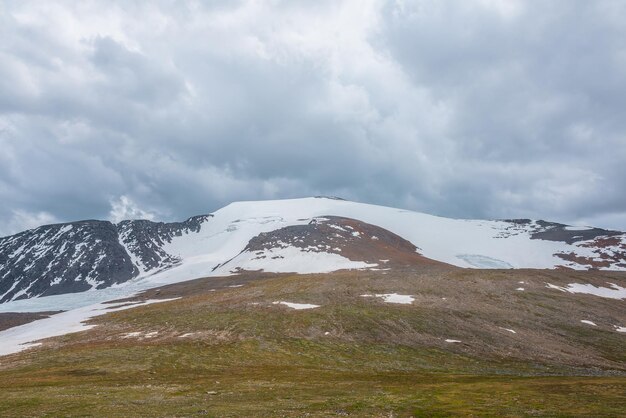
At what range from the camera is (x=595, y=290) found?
12756cm

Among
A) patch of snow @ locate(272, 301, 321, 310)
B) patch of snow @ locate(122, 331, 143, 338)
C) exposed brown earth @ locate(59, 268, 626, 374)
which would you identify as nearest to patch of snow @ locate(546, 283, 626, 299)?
exposed brown earth @ locate(59, 268, 626, 374)

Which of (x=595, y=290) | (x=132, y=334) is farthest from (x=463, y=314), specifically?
(x=132, y=334)

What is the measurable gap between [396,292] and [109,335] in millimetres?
66284

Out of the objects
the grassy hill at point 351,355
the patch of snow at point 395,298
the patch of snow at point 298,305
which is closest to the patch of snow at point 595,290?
the grassy hill at point 351,355

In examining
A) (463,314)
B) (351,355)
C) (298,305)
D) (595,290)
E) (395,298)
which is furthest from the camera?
(595,290)

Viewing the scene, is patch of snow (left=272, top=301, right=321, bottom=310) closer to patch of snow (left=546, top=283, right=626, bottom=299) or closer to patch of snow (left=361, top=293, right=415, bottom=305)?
patch of snow (left=361, top=293, right=415, bottom=305)

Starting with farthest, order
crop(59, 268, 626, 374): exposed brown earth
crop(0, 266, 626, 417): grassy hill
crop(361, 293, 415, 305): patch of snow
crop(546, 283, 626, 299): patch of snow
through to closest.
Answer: crop(546, 283, 626, 299): patch of snow < crop(361, 293, 415, 305): patch of snow < crop(59, 268, 626, 374): exposed brown earth < crop(0, 266, 626, 417): grassy hill

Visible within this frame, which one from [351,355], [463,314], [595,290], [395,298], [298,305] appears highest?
[395,298]

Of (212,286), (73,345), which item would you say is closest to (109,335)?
(73,345)

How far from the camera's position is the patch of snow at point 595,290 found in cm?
12425

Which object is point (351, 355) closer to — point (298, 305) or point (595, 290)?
point (298, 305)

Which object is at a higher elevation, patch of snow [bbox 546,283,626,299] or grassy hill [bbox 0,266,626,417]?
patch of snow [bbox 546,283,626,299]

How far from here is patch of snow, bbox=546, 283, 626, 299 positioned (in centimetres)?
12425

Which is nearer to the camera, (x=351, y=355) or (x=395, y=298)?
(x=351, y=355)
